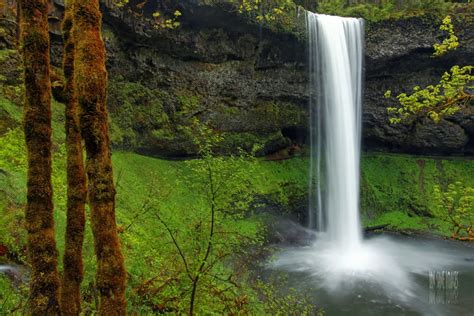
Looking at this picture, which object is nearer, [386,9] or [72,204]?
[72,204]

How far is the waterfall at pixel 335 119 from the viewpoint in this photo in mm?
24859

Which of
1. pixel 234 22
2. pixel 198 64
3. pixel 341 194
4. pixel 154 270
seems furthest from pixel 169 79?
pixel 154 270

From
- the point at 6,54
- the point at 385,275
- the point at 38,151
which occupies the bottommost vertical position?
the point at 385,275

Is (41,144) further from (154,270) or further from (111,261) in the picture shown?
(154,270)

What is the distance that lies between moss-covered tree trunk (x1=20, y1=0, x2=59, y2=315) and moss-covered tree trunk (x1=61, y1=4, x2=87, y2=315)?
2.32ft

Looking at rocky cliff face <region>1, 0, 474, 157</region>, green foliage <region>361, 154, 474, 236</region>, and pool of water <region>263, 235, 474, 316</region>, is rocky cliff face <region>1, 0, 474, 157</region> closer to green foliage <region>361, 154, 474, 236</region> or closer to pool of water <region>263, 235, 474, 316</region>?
green foliage <region>361, 154, 474, 236</region>

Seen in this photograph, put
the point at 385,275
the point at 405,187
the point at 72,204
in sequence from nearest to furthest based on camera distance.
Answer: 1. the point at 72,204
2. the point at 385,275
3. the point at 405,187

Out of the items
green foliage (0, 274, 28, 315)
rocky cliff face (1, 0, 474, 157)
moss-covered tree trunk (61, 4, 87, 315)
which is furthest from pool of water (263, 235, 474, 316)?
moss-covered tree trunk (61, 4, 87, 315)

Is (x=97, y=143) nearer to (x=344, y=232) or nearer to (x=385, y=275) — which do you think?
(x=385, y=275)

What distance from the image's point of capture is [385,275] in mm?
18156

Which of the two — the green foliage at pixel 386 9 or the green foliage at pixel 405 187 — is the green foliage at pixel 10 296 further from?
the green foliage at pixel 386 9

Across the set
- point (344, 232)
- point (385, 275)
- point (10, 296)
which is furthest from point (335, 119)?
point (10, 296)

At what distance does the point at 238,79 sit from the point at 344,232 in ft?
39.2

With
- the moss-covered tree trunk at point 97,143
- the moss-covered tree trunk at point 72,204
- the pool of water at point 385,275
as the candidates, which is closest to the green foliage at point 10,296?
the moss-covered tree trunk at point 72,204
